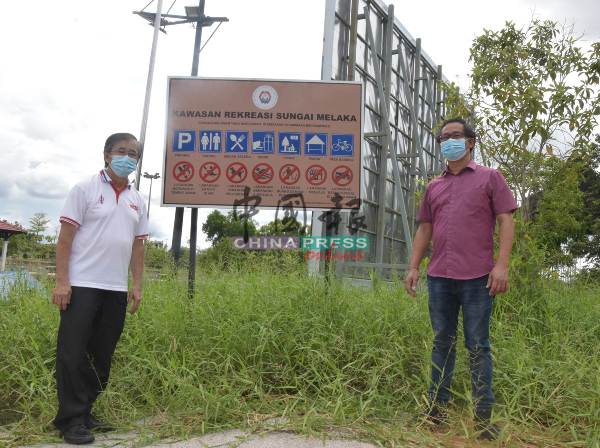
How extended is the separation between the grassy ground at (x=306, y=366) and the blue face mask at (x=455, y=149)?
130 centimetres

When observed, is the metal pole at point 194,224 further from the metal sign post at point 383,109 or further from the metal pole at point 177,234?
the metal sign post at point 383,109

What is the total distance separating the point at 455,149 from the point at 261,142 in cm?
237

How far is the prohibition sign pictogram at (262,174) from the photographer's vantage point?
15.6 feet

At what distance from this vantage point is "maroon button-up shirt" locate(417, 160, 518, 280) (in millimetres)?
2754

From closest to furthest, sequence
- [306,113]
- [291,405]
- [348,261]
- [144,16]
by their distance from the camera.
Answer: [291,405] → [306,113] → [348,261] → [144,16]

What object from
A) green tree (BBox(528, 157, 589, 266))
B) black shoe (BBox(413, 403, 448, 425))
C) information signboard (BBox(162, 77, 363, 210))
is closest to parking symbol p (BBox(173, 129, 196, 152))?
information signboard (BBox(162, 77, 363, 210))

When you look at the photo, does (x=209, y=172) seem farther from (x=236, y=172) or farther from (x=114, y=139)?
(x=114, y=139)

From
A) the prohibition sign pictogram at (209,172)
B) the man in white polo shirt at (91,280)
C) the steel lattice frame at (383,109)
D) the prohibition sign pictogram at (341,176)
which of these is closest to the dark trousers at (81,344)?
the man in white polo shirt at (91,280)

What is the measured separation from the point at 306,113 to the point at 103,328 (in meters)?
3.00

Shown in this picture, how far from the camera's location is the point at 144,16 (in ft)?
30.2

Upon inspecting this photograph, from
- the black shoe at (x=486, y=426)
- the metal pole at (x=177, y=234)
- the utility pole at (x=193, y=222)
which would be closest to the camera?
the black shoe at (x=486, y=426)

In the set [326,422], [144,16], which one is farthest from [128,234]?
[144,16]

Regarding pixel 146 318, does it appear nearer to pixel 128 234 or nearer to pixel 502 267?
pixel 128 234

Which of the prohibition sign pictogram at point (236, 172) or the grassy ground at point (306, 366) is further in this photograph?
the prohibition sign pictogram at point (236, 172)
